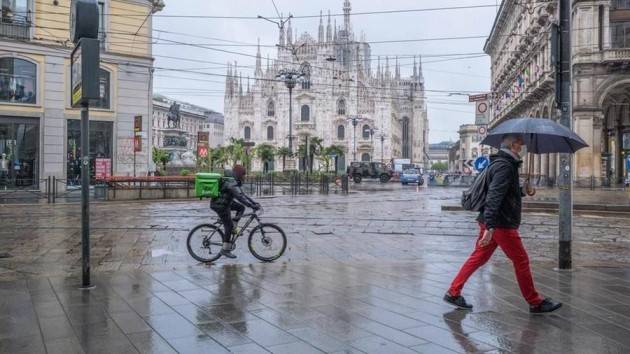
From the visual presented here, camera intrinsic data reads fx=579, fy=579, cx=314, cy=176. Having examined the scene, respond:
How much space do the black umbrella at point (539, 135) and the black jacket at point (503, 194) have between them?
0.50 metres

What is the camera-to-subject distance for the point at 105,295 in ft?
19.0

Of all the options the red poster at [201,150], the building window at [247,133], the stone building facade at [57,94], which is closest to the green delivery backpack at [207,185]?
the stone building facade at [57,94]

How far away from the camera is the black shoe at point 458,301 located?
5.39 m

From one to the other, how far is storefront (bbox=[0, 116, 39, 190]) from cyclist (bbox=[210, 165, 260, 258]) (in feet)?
69.4

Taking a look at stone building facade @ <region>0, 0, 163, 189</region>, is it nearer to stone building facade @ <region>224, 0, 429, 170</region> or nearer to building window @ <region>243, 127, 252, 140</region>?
stone building facade @ <region>224, 0, 429, 170</region>

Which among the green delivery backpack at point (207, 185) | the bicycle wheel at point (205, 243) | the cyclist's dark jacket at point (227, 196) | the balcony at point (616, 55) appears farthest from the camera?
the balcony at point (616, 55)

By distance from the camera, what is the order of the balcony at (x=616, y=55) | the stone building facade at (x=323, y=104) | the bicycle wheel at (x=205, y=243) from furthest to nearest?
the stone building facade at (x=323, y=104), the balcony at (x=616, y=55), the bicycle wheel at (x=205, y=243)

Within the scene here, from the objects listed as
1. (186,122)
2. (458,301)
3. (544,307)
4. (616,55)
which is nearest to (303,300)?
(458,301)

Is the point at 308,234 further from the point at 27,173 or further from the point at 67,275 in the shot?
the point at 27,173

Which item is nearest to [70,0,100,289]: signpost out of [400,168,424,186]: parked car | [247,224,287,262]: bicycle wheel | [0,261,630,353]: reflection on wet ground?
[0,261,630,353]: reflection on wet ground

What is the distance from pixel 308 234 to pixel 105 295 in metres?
6.09

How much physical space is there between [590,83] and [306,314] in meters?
37.7

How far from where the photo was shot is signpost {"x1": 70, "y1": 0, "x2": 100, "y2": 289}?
5820 millimetres

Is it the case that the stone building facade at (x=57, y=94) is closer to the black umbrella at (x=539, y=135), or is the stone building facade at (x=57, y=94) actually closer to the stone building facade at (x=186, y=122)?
the black umbrella at (x=539, y=135)
